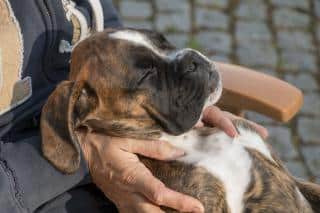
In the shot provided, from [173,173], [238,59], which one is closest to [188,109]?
[173,173]

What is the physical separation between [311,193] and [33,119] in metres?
1.01

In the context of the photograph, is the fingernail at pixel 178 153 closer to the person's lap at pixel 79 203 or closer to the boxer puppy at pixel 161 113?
the boxer puppy at pixel 161 113

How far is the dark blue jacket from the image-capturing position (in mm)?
2117

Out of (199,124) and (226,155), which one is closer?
(226,155)

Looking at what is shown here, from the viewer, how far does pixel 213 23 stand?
4645 mm

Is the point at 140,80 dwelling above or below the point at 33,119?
above

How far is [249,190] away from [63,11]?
870 mm

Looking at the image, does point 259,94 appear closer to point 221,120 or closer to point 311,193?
point 221,120

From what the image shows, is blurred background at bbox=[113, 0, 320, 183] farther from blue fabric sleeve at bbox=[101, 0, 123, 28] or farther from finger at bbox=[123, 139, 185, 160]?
finger at bbox=[123, 139, 185, 160]

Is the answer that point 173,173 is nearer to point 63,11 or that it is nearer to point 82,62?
point 82,62

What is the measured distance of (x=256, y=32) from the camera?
4609mm

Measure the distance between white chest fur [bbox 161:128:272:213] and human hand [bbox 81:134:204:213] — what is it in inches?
2.2

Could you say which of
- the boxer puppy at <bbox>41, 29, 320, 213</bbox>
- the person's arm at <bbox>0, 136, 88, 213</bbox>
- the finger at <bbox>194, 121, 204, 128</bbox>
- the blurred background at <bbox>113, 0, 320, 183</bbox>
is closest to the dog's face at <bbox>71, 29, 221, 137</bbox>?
the boxer puppy at <bbox>41, 29, 320, 213</bbox>

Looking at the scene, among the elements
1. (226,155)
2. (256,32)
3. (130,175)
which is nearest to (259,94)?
(226,155)
